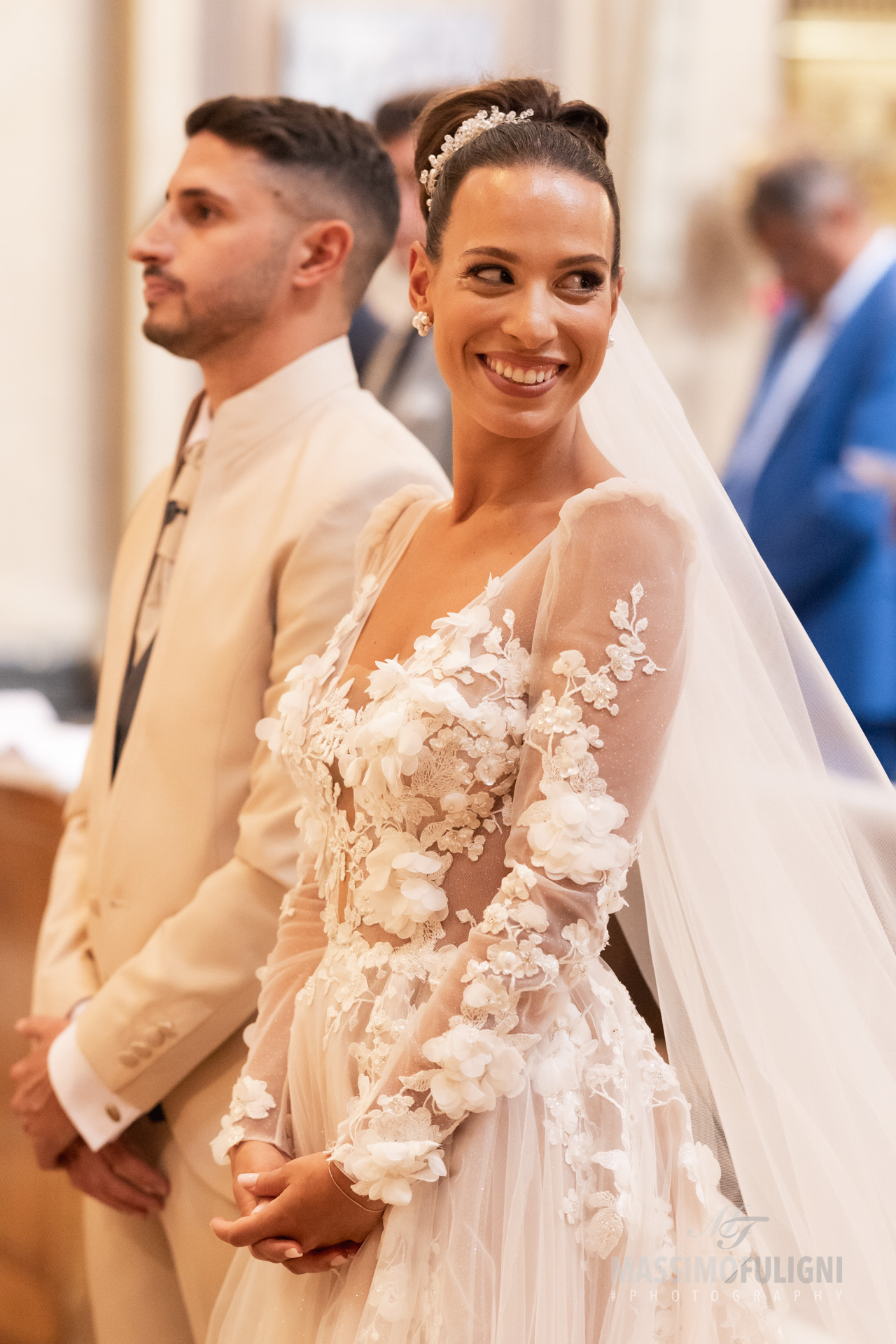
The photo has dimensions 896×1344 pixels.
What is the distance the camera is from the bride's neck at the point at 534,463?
1.36 meters

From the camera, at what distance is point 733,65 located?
15.8 feet

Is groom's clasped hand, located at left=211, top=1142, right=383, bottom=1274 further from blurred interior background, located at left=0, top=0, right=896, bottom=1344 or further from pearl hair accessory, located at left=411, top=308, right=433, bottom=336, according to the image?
blurred interior background, located at left=0, top=0, right=896, bottom=1344

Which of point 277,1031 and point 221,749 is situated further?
point 221,749

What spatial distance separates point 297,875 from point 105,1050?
0.39 m

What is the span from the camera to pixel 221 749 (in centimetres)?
179

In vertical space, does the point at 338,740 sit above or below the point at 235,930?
above

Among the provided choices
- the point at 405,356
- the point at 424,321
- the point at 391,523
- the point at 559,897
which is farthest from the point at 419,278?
the point at 405,356

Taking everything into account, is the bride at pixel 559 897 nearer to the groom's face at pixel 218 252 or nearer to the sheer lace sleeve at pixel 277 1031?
the sheer lace sleeve at pixel 277 1031

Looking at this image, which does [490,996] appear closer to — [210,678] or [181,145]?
[210,678]

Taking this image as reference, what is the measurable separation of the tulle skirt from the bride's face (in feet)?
1.80

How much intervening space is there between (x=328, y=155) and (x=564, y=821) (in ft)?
3.69

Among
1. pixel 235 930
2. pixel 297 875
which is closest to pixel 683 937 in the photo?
pixel 297 875

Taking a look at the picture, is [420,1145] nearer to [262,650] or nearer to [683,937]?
[683,937]

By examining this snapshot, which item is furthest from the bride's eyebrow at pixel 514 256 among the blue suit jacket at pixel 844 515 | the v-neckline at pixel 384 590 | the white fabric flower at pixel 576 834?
the blue suit jacket at pixel 844 515
